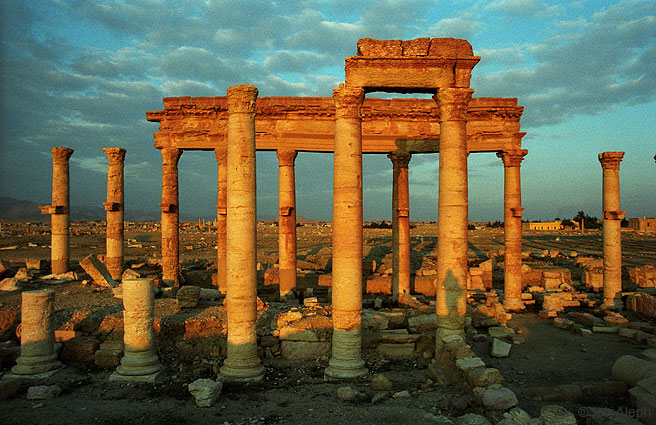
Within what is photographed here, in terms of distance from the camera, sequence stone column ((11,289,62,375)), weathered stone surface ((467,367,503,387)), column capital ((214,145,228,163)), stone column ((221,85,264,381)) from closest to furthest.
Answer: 1. weathered stone surface ((467,367,503,387))
2. stone column ((221,85,264,381))
3. stone column ((11,289,62,375))
4. column capital ((214,145,228,163))

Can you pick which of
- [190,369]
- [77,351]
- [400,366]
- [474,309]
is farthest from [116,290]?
[474,309]

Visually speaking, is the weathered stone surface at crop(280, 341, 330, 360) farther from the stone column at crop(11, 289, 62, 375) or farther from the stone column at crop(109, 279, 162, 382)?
the stone column at crop(11, 289, 62, 375)

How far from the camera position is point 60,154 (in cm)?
2144

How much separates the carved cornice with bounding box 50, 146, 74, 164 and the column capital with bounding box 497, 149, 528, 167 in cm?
1987

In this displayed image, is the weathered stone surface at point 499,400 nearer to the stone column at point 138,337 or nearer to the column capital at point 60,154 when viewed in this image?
the stone column at point 138,337

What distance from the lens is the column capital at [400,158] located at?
19.1m

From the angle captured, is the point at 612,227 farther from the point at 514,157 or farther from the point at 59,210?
the point at 59,210

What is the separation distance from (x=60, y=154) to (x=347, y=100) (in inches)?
650

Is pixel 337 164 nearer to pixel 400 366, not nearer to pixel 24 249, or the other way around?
pixel 400 366

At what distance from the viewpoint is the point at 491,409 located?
27.6 feet

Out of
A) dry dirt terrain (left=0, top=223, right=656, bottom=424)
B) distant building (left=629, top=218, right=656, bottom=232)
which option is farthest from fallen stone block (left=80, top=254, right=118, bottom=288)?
distant building (left=629, top=218, right=656, bottom=232)

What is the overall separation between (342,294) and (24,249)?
130 ft

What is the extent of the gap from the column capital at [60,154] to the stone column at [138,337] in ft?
42.6

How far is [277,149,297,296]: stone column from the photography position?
1852 centimetres
